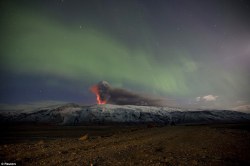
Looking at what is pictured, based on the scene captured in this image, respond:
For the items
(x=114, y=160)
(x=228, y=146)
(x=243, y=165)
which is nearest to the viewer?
(x=243, y=165)

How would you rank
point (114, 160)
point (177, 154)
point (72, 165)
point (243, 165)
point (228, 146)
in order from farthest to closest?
point (228, 146) < point (177, 154) < point (114, 160) < point (72, 165) < point (243, 165)

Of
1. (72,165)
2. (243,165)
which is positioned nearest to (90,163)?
(72,165)

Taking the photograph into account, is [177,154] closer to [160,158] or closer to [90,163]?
[160,158]

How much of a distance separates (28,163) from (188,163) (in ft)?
31.7

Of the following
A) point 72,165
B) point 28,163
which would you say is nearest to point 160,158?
point 72,165

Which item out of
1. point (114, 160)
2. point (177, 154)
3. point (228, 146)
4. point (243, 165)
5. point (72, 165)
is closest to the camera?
point (243, 165)

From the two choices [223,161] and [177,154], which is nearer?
[223,161]

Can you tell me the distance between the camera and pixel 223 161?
955 cm

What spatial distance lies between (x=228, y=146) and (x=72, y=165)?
38.3 ft

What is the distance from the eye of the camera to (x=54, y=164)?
10078 millimetres

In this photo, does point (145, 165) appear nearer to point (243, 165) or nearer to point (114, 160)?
point (114, 160)

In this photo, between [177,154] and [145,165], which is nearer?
[145,165]

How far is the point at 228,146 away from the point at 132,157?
26.1 feet

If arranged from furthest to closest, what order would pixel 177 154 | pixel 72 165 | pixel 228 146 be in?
pixel 228 146, pixel 177 154, pixel 72 165
